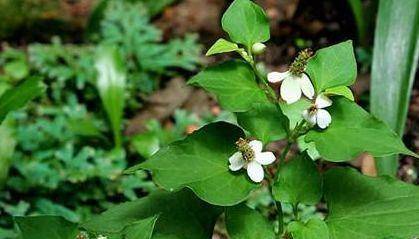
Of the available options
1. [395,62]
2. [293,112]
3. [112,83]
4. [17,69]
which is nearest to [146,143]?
[112,83]

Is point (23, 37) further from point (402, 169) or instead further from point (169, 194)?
point (169, 194)

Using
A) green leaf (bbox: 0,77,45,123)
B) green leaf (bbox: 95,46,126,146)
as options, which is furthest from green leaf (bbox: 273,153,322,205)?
green leaf (bbox: 95,46,126,146)

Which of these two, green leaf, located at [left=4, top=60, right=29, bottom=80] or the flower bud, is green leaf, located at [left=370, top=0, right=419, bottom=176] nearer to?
the flower bud

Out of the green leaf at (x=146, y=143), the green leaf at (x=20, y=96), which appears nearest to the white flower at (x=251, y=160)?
the green leaf at (x=20, y=96)

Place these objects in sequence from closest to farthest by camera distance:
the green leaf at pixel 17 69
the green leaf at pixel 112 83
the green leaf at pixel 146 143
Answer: the green leaf at pixel 146 143
the green leaf at pixel 112 83
the green leaf at pixel 17 69

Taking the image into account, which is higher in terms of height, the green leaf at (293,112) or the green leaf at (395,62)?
the green leaf at (293,112)

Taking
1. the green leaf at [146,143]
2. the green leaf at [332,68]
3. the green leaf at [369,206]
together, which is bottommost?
the green leaf at [146,143]

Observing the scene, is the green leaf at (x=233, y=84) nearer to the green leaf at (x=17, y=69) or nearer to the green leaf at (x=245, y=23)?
the green leaf at (x=245, y=23)

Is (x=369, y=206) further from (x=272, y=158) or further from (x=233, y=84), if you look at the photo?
(x=233, y=84)
